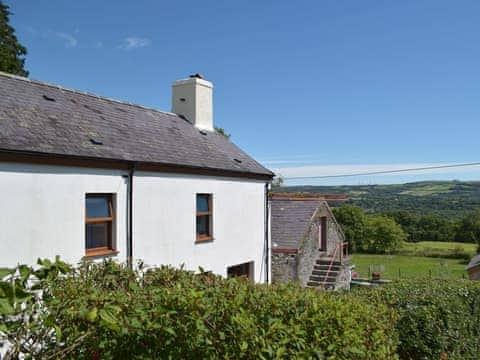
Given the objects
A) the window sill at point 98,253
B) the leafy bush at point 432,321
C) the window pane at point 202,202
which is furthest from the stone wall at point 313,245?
the leafy bush at point 432,321

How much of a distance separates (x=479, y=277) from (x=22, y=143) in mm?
21397

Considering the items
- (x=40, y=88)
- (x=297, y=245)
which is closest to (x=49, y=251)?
(x=40, y=88)

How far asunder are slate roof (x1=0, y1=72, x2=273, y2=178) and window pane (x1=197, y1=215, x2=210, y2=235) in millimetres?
1595

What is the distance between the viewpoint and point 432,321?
5832mm

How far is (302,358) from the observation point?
2998 millimetres

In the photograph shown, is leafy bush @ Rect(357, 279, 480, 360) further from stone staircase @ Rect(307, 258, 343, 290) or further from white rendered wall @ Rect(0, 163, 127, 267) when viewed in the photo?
stone staircase @ Rect(307, 258, 343, 290)

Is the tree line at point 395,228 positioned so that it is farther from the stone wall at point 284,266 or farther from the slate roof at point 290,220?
the stone wall at point 284,266

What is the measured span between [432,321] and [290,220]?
544 inches

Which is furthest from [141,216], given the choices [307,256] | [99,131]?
[307,256]

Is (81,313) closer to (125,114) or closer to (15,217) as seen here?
(15,217)

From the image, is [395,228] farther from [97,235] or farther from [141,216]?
[97,235]

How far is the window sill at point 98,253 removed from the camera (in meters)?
8.91

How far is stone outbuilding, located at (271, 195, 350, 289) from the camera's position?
18.0m

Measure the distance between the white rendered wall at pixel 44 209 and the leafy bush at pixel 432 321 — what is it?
5963 millimetres
